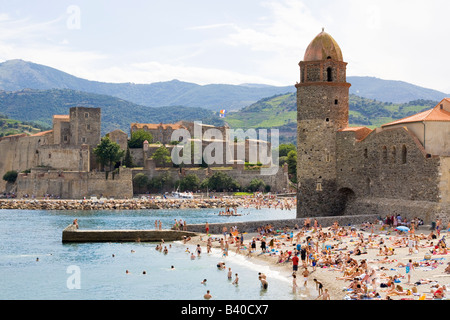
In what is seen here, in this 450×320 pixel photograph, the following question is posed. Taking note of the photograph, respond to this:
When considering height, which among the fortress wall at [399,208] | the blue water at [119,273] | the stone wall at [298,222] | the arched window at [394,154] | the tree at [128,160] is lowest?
the blue water at [119,273]

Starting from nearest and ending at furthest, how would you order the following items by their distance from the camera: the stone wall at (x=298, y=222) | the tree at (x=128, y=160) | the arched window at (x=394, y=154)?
the arched window at (x=394, y=154), the stone wall at (x=298, y=222), the tree at (x=128, y=160)

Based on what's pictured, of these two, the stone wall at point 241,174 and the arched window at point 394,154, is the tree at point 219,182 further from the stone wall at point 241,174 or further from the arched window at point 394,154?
the arched window at point 394,154

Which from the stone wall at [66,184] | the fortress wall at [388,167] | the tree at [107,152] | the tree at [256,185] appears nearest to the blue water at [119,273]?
the fortress wall at [388,167]

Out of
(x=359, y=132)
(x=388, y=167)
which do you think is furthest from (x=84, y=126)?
(x=388, y=167)

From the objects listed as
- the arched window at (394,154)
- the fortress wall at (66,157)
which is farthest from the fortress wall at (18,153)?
the arched window at (394,154)

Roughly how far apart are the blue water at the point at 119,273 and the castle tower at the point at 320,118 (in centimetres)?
884

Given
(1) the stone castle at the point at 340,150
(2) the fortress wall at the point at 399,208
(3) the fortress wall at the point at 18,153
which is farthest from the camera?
(3) the fortress wall at the point at 18,153

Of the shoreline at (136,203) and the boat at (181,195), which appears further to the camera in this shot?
the boat at (181,195)

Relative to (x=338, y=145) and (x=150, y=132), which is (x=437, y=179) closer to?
(x=338, y=145)

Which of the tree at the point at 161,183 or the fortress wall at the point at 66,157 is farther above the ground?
the fortress wall at the point at 66,157

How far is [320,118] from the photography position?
116ft

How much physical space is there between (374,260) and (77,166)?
57.4 meters

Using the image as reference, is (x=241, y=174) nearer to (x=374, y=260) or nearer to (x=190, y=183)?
(x=190, y=183)

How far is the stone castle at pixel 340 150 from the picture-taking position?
1272 inches
